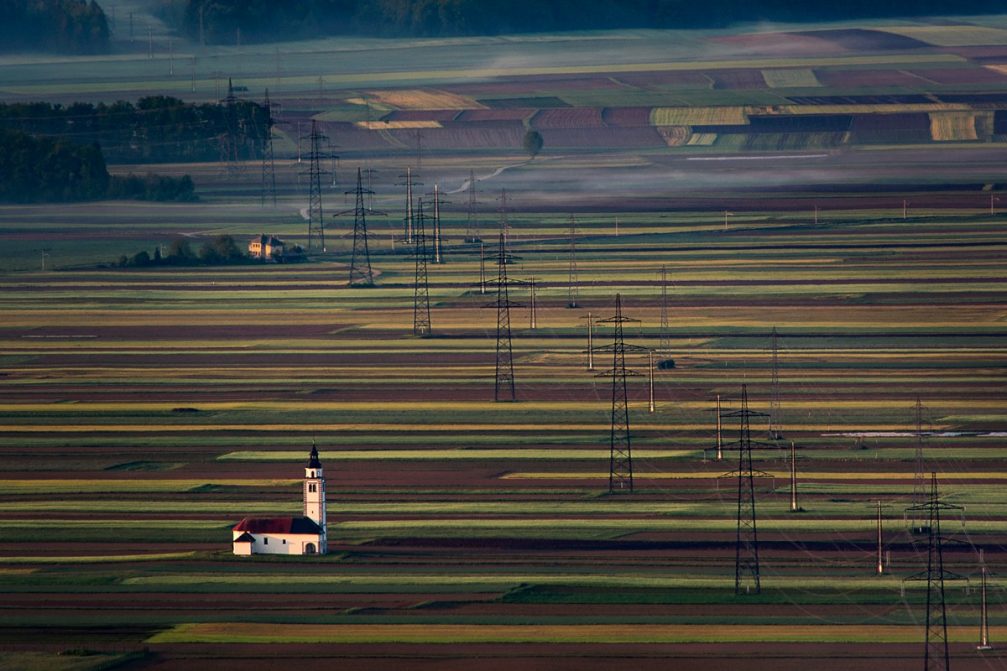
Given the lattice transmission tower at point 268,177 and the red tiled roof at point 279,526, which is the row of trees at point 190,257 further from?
the red tiled roof at point 279,526

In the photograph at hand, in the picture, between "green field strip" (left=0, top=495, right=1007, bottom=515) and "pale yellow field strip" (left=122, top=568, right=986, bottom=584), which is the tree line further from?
"pale yellow field strip" (left=122, top=568, right=986, bottom=584)

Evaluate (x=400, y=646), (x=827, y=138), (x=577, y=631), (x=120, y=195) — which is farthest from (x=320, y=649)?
(x=827, y=138)

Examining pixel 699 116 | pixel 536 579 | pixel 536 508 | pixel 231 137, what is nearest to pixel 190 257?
pixel 231 137

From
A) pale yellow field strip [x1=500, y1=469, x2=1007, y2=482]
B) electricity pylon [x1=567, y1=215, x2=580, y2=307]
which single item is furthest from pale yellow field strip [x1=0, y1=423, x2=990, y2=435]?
electricity pylon [x1=567, y1=215, x2=580, y2=307]

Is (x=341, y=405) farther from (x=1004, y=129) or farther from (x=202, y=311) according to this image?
(x=1004, y=129)

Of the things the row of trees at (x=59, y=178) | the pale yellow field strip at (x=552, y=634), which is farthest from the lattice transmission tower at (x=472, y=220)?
the pale yellow field strip at (x=552, y=634)

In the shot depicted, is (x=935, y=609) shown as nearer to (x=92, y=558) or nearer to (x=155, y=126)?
(x=92, y=558)
